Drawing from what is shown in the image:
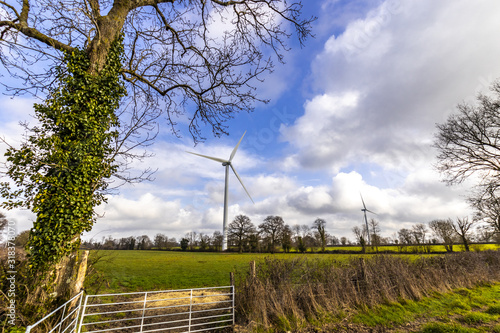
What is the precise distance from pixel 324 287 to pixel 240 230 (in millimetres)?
57556

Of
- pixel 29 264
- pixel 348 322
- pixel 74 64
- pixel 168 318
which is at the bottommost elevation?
pixel 168 318

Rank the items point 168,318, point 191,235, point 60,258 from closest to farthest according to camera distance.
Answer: point 60,258, point 168,318, point 191,235

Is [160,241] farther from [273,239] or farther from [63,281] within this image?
[63,281]

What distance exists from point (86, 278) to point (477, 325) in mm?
11541

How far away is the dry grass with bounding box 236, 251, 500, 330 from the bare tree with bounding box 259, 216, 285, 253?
5247 cm

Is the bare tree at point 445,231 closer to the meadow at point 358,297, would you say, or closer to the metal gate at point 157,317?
the meadow at point 358,297

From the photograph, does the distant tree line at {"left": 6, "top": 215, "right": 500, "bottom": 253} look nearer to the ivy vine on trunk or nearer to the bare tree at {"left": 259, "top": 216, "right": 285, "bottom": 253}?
the bare tree at {"left": 259, "top": 216, "right": 285, "bottom": 253}

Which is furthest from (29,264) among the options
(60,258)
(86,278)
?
(86,278)

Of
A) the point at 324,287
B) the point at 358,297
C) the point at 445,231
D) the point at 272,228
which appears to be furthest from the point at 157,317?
the point at 272,228

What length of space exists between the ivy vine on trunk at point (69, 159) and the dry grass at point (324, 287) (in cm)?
552

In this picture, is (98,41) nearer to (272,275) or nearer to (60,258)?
(60,258)

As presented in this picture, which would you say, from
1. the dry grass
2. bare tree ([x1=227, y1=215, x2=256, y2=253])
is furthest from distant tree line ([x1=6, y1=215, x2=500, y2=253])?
the dry grass

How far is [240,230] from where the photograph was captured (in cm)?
6450

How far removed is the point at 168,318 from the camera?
952cm
